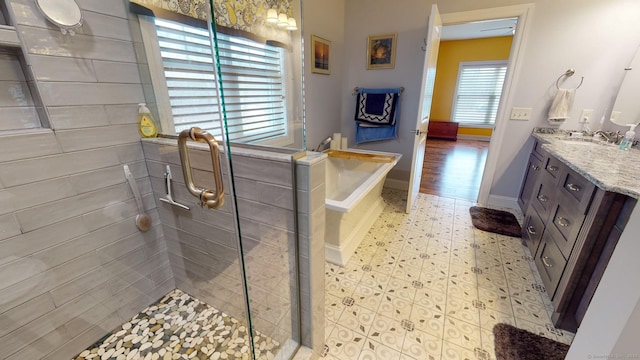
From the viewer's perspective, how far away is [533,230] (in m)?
1.92

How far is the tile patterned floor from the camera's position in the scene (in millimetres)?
1300

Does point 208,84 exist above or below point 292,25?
below

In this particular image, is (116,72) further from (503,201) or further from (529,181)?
(503,201)

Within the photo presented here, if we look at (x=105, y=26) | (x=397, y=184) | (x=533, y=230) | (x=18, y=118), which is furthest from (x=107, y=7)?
(x=397, y=184)

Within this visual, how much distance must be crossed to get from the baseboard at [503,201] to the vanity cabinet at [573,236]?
1.03 metres

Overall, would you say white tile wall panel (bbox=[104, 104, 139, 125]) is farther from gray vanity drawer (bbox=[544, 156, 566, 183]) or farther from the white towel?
the white towel

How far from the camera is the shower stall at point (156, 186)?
982 millimetres

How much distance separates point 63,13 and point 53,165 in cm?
64

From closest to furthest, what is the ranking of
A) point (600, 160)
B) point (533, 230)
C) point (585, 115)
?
point (600, 160) → point (533, 230) → point (585, 115)

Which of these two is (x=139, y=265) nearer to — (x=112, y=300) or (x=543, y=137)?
(x=112, y=300)

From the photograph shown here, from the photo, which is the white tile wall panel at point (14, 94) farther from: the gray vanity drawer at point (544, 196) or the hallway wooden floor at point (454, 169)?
the hallway wooden floor at point (454, 169)

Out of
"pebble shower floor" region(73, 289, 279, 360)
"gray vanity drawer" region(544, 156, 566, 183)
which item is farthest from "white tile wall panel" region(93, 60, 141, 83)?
"gray vanity drawer" region(544, 156, 566, 183)

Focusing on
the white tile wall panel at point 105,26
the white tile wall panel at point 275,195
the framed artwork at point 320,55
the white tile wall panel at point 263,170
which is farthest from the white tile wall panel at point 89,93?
the framed artwork at point 320,55

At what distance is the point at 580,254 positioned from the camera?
124 centimetres
